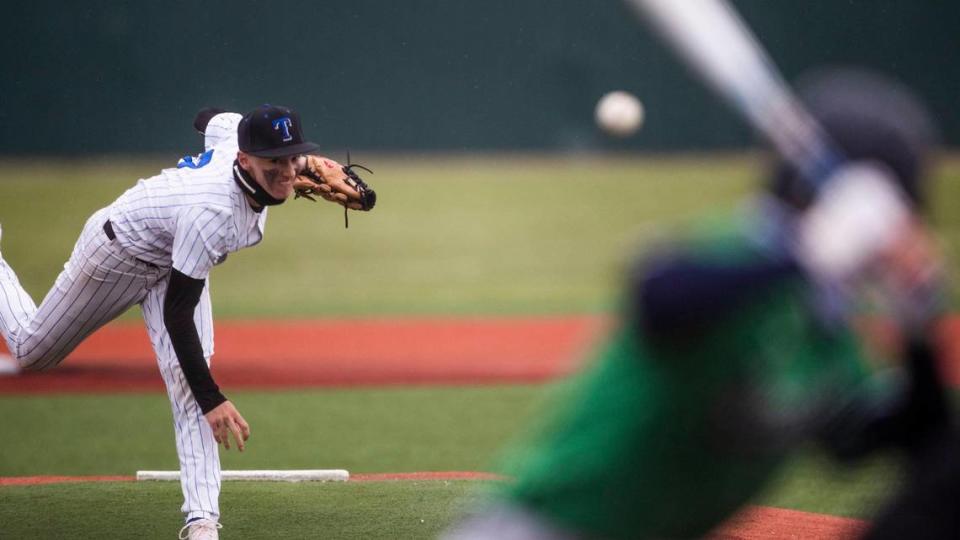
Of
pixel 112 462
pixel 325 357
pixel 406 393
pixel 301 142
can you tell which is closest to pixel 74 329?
pixel 301 142

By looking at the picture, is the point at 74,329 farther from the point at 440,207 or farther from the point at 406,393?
the point at 440,207

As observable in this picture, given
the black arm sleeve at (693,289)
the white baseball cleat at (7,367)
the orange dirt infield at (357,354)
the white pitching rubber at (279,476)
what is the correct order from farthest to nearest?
the orange dirt infield at (357,354) < the white baseball cleat at (7,367) < the white pitching rubber at (279,476) < the black arm sleeve at (693,289)

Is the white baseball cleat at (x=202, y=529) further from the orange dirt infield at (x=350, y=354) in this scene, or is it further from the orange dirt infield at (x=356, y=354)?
the orange dirt infield at (x=356, y=354)

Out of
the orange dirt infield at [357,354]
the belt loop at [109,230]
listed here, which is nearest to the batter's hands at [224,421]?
the belt loop at [109,230]

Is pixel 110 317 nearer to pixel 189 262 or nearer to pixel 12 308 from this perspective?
pixel 12 308

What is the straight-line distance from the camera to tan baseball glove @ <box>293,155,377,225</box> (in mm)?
4867

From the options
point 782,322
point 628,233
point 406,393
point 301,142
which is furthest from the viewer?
point 628,233

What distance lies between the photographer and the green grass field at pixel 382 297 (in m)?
4.99

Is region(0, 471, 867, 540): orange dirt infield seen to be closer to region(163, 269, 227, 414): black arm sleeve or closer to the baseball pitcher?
the baseball pitcher

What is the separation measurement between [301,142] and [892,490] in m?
2.74

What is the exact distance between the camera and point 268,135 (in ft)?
14.4

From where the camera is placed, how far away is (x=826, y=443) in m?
2.26

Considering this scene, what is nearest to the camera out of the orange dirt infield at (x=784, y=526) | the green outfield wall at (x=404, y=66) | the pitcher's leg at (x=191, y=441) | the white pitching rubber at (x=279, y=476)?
the pitcher's leg at (x=191, y=441)

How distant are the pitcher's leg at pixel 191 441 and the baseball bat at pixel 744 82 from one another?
272cm
